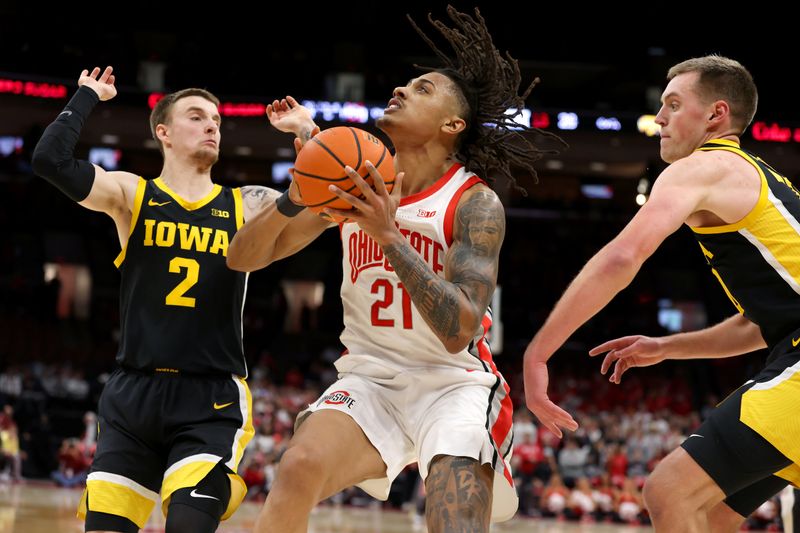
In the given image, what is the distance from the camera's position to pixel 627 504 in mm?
13773

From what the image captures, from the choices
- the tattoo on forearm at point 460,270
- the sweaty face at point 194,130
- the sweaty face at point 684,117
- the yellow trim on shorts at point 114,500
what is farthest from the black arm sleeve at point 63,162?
the sweaty face at point 684,117

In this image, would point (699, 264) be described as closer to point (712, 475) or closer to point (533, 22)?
point (533, 22)

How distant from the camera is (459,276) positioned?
3.37 meters

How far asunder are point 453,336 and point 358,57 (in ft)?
62.9

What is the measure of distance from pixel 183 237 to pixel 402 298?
1244 millimetres

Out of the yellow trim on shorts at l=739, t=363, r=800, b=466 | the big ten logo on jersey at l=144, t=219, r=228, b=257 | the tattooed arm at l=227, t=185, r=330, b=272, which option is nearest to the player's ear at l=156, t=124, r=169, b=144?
the big ten logo on jersey at l=144, t=219, r=228, b=257

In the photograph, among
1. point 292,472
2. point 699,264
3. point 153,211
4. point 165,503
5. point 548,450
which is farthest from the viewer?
point 699,264

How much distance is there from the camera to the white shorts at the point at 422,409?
11.8 ft

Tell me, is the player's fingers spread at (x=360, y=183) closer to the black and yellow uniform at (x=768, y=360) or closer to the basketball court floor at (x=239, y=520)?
the black and yellow uniform at (x=768, y=360)

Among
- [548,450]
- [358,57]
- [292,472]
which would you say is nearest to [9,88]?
[358,57]

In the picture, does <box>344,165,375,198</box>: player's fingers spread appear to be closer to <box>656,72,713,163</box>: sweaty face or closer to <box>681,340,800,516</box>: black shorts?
<box>656,72,713,163</box>: sweaty face

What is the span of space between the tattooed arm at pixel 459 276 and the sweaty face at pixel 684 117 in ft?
2.67

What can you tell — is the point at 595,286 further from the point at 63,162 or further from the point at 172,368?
the point at 63,162

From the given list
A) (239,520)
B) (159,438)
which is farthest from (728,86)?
(239,520)
